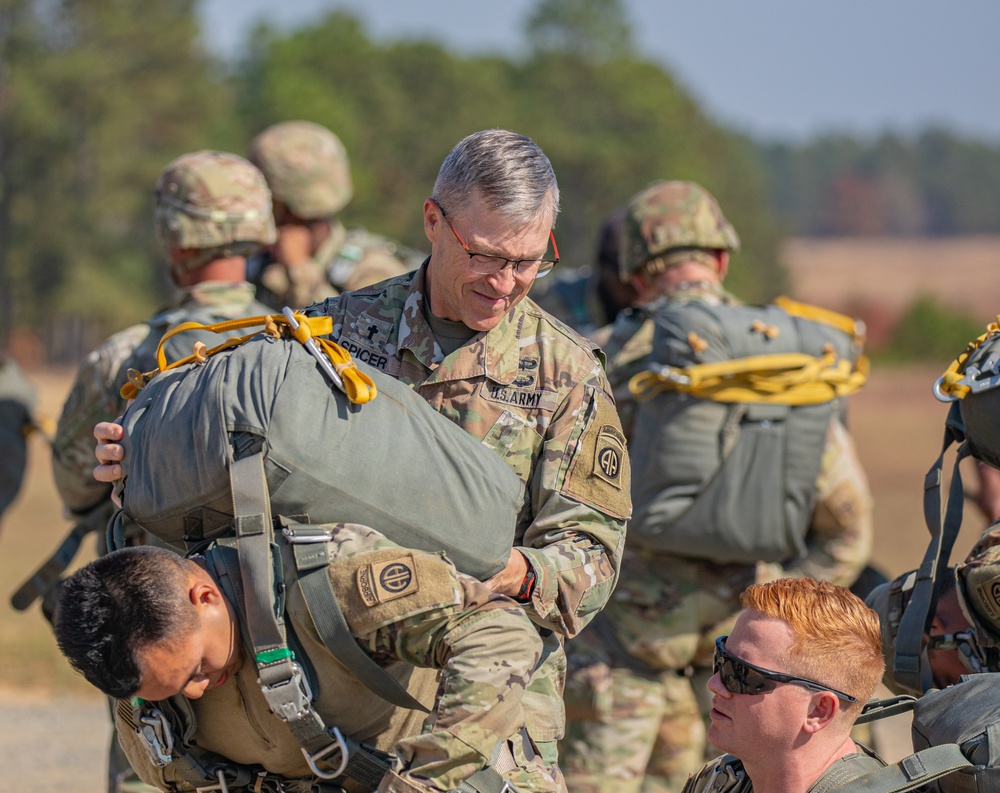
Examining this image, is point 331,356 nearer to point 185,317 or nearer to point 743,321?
point 185,317

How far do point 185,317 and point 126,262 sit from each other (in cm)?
4648

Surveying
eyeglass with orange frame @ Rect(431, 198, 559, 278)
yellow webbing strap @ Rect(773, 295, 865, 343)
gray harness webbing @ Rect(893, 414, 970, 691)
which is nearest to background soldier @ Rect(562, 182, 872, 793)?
yellow webbing strap @ Rect(773, 295, 865, 343)

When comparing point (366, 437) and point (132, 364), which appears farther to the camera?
point (132, 364)

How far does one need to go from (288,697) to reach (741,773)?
3.61ft

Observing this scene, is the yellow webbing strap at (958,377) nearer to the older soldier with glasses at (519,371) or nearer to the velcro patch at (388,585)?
the older soldier with glasses at (519,371)

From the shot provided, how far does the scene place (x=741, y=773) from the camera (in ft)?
10.6

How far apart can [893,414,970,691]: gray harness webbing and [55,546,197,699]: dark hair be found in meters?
1.93

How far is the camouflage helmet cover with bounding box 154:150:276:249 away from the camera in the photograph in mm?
4871

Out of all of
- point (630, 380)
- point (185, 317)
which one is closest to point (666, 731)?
point (630, 380)

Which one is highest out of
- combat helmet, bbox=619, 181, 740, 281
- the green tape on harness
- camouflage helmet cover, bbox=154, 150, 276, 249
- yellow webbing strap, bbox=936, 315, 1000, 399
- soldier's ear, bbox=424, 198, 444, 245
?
soldier's ear, bbox=424, 198, 444, 245

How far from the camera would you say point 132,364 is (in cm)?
471

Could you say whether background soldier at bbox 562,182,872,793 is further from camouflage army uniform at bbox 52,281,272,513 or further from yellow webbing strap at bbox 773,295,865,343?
camouflage army uniform at bbox 52,281,272,513

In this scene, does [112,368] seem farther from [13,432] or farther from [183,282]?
[13,432]

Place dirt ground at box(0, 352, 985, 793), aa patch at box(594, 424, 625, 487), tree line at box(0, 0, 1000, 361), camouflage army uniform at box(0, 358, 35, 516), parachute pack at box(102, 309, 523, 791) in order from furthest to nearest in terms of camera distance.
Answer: tree line at box(0, 0, 1000, 361) < dirt ground at box(0, 352, 985, 793) < camouflage army uniform at box(0, 358, 35, 516) < aa patch at box(594, 424, 625, 487) < parachute pack at box(102, 309, 523, 791)
